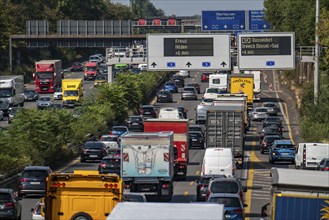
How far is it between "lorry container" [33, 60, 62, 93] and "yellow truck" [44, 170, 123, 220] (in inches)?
3142

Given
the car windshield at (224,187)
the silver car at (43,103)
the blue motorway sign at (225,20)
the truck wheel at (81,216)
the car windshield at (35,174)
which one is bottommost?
the car windshield at (35,174)

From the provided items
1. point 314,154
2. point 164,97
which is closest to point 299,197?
point 314,154

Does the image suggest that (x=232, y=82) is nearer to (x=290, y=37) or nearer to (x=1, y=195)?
(x=290, y=37)

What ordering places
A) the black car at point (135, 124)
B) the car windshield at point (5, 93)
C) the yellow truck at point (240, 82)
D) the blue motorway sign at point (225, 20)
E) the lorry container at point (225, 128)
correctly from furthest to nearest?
the blue motorway sign at point (225, 20) < the car windshield at point (5, 93) < the yellow truck at point (240, 82) < the black car at point (135, 124) < the lorry container at point (225, 128)

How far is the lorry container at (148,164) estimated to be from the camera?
3991 cm

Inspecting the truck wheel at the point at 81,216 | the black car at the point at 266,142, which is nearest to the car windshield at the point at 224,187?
the truck wheel at the point at 81,216

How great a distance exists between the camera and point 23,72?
130 meters

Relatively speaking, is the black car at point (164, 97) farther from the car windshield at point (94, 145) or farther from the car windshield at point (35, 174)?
the car windshield at point (35, 174)

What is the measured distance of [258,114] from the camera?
83562 mm

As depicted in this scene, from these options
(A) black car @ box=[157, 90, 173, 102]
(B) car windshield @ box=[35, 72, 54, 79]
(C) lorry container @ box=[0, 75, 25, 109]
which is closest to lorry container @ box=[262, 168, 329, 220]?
(C) lorry container @ box=[0, 75, 25, 109]

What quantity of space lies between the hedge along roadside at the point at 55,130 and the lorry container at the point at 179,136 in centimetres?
580

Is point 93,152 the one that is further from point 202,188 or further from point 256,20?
point 256,20

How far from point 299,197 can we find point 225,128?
30.2 meters

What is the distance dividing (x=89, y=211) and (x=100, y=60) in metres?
123
